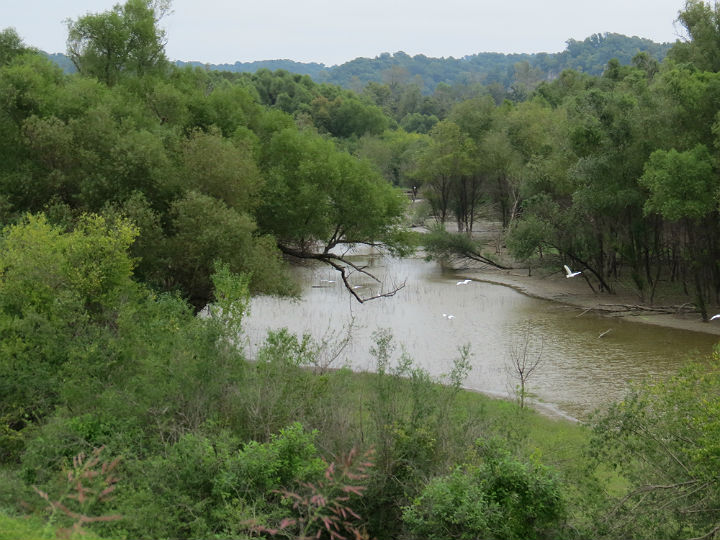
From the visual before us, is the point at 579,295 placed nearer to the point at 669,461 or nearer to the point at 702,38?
the point at 702,38

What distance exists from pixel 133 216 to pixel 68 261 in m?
4.23

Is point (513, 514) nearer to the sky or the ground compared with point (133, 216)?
nearer to the ground

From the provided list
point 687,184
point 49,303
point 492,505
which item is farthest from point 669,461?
point 687,184

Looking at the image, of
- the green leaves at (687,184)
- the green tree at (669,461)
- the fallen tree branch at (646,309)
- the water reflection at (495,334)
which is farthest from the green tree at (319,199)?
the green tree at (669,461)

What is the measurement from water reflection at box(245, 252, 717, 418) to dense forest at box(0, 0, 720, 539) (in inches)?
82.6

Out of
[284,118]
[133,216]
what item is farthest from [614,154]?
[133,216]

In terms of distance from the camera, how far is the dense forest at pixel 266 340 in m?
10.4

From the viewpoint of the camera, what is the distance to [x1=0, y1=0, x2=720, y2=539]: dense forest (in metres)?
10.4

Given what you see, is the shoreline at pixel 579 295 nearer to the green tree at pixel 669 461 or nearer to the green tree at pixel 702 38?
the green tree at pixel 702 38

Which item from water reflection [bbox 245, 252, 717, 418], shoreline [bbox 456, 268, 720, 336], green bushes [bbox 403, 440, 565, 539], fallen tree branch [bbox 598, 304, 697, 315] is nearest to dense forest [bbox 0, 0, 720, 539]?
green bushes [bbox 403, 440, 565, 539]

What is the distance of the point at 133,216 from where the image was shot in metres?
19.6

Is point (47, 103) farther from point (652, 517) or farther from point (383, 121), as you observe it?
point (383, 121)

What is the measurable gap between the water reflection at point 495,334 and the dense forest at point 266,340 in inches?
82.6

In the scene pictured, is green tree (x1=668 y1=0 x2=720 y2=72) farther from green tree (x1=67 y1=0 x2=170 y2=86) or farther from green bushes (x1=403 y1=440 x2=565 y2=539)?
green bushes (x1=403 y1=440 x2=565 y2=539)
